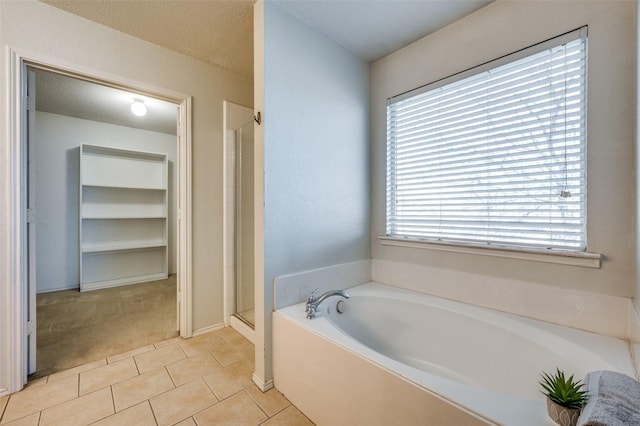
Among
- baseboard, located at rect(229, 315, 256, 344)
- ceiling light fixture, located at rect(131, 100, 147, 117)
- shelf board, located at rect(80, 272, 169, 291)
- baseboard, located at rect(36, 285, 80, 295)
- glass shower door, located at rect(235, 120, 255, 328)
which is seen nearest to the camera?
baseboard, located at rect(229, 315, 256, 344)

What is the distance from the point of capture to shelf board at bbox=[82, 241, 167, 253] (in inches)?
143

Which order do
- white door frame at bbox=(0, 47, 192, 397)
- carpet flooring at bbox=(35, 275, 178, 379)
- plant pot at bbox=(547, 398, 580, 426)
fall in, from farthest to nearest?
carpet flooring at bbox=(35, 275, 178, 379)
white door frame at bbox=(0, 47, 192, 397)
plant pot at bbox=(547, 398, 580, 426)

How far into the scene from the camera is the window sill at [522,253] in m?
1.32

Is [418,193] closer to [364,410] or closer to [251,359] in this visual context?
[364,410]

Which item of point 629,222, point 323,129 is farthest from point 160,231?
point 629,222

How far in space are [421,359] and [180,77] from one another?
2.77 meters

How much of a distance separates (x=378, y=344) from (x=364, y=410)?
76 cm

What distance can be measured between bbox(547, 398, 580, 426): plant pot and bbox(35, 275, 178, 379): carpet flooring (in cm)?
251

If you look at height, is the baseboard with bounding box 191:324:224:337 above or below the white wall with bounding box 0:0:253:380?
below

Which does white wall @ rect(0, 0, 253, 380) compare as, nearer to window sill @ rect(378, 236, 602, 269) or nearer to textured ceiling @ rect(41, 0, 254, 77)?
textured ceiling @ rect(41, 0, 254, 77)

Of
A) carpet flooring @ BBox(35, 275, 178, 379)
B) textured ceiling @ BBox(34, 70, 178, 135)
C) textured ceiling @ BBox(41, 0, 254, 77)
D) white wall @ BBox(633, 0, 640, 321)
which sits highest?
textured ceiling @ BBox(41, 0, 254, 77)

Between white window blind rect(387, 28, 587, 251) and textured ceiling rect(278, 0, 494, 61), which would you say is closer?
white window blind rect(387, 28, 587, 251)

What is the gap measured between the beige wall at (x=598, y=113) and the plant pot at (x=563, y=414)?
0.87 meters

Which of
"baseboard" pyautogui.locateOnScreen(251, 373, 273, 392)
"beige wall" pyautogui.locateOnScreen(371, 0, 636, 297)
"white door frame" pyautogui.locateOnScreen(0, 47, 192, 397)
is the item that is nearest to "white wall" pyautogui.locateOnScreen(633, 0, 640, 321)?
"beige wall" pyautogui.locateOnScreen(371, 0, 636, 297)
